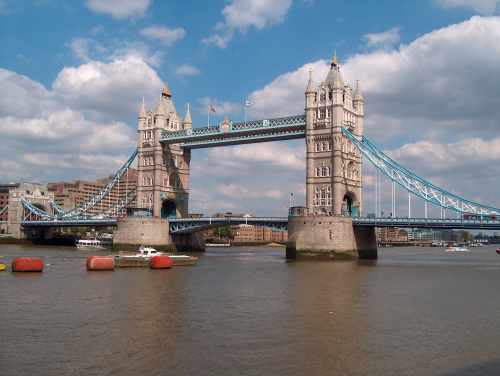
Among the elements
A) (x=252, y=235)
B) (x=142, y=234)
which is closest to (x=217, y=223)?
(x=142, y=234)

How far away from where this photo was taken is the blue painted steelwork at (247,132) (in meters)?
75.9

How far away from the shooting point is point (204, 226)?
82.5 meters

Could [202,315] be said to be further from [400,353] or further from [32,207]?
[32,207]

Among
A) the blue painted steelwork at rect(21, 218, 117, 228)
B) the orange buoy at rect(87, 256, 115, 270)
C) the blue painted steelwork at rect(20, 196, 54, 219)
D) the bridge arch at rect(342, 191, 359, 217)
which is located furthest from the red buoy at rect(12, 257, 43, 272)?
the blue painted steelwork at rect(20, 196, 54, 219)

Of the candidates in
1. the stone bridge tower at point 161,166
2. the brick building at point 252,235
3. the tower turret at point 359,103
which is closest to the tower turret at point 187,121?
the stone bridge tower at point 161,166

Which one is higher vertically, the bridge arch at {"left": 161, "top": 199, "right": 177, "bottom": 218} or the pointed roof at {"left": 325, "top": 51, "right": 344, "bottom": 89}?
the pointed roof at {"left": 325, "top": 51, "right": 344, "bottom": 89}

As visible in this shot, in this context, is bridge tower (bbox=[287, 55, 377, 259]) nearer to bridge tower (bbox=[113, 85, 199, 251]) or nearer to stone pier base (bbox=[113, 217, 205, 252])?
stone pier base (bbox=[113, 217, 205, 252])

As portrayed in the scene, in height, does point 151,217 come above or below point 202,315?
above

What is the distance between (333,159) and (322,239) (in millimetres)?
11484

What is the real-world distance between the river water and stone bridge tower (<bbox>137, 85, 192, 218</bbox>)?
51.4m

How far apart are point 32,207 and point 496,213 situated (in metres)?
85.7

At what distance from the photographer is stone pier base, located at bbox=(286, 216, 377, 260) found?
64000mm

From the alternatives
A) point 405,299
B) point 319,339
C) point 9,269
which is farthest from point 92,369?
point 9,269

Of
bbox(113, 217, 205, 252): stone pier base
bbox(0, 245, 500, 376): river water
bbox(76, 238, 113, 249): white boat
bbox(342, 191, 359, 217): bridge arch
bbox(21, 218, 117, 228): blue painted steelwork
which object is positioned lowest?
bbox(0, 245, 500, 376): river water
